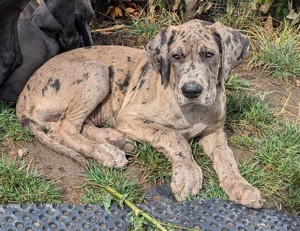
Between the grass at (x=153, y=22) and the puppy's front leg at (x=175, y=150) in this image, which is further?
the grass at (x=153, y=22)

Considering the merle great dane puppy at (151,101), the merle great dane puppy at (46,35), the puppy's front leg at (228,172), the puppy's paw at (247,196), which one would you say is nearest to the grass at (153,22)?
the merle great dane puppy at (46,35)

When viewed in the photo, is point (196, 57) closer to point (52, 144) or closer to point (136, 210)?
point (136, 210)

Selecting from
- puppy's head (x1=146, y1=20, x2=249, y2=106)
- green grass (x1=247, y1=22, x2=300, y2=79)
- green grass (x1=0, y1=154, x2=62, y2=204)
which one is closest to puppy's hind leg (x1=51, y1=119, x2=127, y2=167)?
green grass (x1=0, y1=154, x2=62, y2=204)

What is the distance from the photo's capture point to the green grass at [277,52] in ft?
21.8

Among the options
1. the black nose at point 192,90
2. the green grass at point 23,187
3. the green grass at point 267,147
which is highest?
the black nose at point 192,90

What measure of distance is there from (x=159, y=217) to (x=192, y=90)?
0.96 metres

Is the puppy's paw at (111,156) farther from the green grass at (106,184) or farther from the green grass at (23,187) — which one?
the green grass at (23,187)

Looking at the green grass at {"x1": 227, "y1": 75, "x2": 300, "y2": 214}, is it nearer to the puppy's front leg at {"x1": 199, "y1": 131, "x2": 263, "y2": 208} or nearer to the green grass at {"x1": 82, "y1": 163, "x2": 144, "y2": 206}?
the puppy's front leg at {"x1": 199, "y1": 131, "x2": 263, "y2": 208}

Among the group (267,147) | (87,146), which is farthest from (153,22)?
(87,146)

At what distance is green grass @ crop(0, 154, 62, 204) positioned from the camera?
4.32 meters

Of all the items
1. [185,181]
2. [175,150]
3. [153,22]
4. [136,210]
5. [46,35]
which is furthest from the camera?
[153,22]

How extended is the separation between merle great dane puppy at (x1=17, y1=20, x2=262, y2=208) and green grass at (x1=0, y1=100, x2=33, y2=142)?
7cm

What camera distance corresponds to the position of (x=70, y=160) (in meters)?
4.81

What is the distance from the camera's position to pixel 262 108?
5.70 metres
